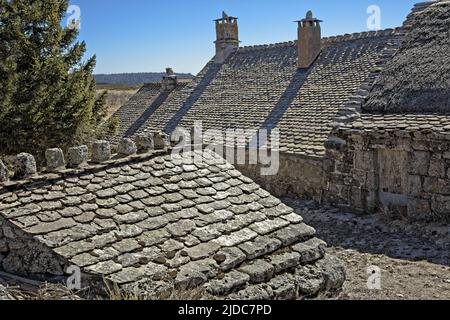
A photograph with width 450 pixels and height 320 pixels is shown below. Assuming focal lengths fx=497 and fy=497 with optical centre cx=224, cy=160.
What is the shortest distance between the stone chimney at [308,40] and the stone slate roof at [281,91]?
1.00 ft

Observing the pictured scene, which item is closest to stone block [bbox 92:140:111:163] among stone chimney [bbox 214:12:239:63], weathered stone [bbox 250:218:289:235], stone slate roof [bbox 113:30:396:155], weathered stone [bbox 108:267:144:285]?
weathered stone [bbox 108:267:144:285]

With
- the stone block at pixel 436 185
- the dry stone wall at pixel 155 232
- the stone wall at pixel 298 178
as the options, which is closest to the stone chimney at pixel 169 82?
the stone wall at pixel 298 178

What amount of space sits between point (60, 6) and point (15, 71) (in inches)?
134

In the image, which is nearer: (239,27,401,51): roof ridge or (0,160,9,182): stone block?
(0,160,9,182): stone block

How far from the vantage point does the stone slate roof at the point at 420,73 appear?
39.5 ft

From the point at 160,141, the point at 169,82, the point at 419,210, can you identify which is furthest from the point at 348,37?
the point at 160,141

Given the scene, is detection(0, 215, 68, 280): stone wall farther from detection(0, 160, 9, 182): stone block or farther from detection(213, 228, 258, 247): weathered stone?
detection(213, 228, 258, 247): weathered stone

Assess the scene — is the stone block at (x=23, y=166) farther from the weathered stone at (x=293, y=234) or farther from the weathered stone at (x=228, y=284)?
the weathered stone at (x=293, y=234)

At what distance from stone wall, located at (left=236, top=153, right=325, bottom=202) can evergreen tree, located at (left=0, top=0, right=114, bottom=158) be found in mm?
6467

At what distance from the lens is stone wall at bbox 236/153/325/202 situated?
44.2ft

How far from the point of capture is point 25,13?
1563 centimetres

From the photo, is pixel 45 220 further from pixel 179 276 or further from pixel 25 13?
pixel 25 13

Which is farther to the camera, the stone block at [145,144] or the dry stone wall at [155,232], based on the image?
the stone block at [145,144]
